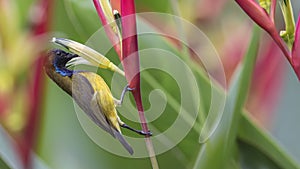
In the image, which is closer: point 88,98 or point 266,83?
point 88,98

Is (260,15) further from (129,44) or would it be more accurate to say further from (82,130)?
(82,130)

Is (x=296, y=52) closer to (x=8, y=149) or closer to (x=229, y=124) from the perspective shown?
(x=229, y=124)

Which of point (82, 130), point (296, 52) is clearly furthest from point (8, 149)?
point (296, 52)

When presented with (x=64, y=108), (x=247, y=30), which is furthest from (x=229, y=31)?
(x=64, y=108)

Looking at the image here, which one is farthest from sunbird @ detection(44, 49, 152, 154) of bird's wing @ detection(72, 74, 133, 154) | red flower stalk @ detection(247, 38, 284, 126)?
red flower stalk @ detection(247, 38, 284, 126)

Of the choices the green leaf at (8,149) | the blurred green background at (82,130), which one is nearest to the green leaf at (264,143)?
the blurred green background at (82,130)

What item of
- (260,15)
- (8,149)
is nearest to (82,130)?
(8,149)

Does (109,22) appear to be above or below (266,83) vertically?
above

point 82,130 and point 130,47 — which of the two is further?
point 82,130

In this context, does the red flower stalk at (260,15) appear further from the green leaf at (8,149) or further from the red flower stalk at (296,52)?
the green leaf at (8,149)

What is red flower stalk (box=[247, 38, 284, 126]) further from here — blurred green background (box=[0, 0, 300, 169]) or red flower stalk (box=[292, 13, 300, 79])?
red flower stalk (box=[292, 13, 300, 79])
